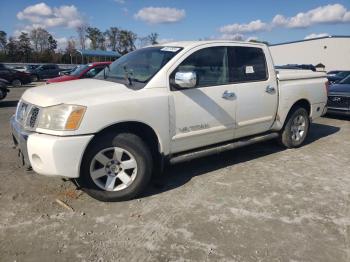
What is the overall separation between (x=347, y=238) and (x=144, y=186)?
7.14ft

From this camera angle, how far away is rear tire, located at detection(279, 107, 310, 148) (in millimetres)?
5997

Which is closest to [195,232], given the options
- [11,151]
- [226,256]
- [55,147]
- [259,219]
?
[226,256]

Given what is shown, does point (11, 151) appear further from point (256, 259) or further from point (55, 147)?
point (256, 259)

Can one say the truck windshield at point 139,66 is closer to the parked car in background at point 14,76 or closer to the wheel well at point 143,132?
the wheel well at point 143,132

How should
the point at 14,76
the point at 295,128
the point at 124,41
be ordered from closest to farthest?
the point at 295,128 → the point at 14,76 → the point at 124,41

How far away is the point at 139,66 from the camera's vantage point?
4578 millimetres

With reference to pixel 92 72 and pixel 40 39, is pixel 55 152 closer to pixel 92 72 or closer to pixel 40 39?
pixel 92 72

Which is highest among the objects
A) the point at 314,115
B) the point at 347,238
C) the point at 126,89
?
the point at 126,89

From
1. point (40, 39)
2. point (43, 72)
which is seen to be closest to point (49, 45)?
point (40, 39)

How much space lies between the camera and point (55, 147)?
3.45 meters

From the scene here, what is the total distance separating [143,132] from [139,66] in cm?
98

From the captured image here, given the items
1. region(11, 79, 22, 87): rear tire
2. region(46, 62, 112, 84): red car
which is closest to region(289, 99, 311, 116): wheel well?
region(46, 62, 112, 84): red car

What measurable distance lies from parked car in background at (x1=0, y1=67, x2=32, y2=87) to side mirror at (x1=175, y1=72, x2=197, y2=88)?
71.0 feet

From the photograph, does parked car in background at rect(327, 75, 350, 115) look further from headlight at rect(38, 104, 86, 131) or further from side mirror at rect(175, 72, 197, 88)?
headlight at rect(38, 104, 86, 131)
